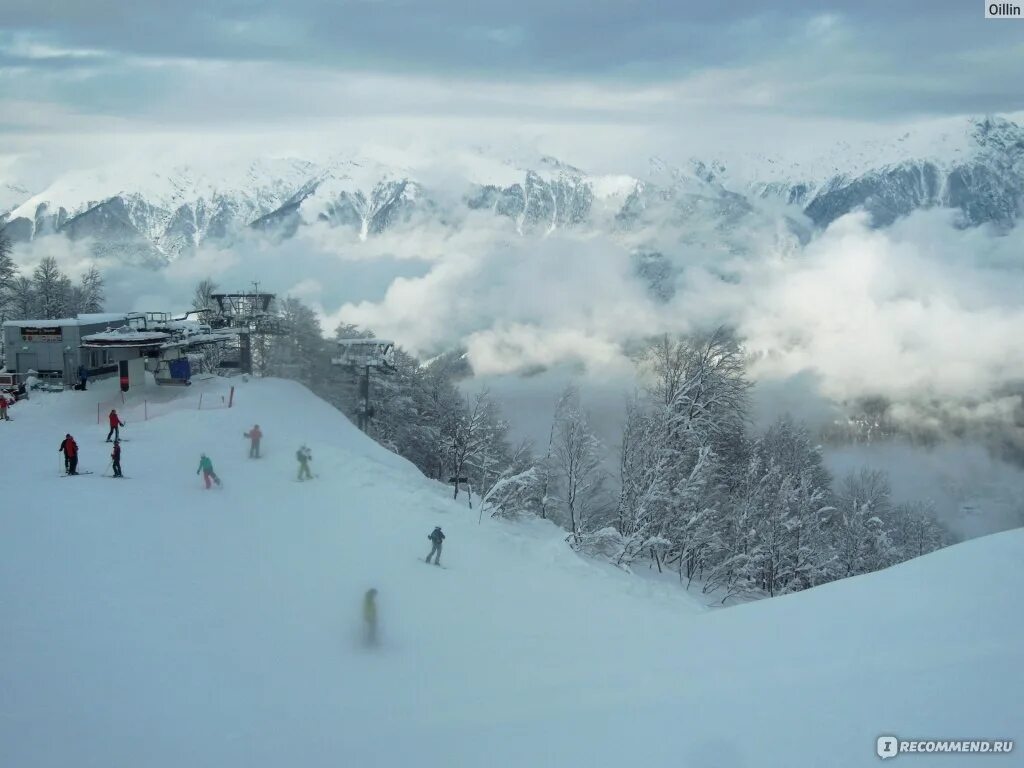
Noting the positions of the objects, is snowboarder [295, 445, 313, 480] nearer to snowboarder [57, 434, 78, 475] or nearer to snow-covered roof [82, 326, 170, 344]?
snowboarder [57, 434, 78, 475]

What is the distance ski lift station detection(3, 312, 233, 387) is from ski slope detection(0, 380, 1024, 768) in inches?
587

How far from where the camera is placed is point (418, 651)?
14.1 meters

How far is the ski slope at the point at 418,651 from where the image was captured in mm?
10539

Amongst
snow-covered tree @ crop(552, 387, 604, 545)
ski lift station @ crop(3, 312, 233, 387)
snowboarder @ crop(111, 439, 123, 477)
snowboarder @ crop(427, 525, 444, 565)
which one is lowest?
snow-covered tree @ crop(552, 387, 604, 545)

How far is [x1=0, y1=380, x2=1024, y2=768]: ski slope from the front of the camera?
10539mm

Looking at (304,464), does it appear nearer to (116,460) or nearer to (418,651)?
(116,460)

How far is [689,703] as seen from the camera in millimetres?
11734

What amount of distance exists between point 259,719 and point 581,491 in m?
29.5

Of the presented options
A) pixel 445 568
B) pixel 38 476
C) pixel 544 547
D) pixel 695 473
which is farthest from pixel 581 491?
pixel 38 476

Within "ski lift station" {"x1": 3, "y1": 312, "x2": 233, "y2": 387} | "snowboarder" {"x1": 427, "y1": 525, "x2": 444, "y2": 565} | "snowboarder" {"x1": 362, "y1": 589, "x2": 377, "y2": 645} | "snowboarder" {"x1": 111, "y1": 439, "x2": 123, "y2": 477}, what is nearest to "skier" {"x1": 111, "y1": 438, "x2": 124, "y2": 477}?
"snowboarder" {"x1": 111, "y1": 439, "x2": 123, "y2": 477}

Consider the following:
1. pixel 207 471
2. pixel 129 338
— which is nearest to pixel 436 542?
pixel 207 471

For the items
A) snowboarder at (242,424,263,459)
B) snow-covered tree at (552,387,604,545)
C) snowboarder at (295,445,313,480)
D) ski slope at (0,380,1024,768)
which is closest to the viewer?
ski slope at (0,380,1024,768)

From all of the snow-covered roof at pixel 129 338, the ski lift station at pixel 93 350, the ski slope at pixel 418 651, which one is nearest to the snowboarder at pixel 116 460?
the ski slope at pixel 418 651

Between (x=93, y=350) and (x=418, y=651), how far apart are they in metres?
32.5
